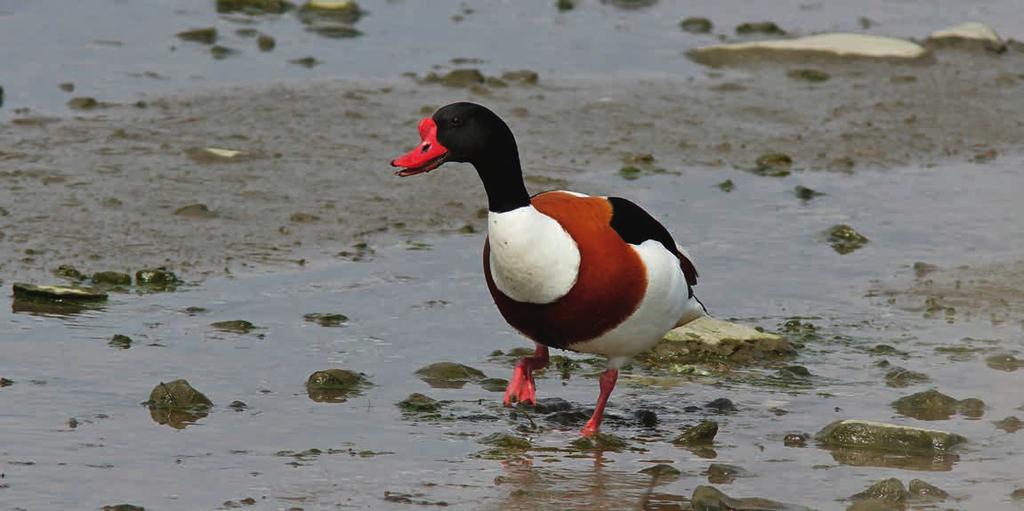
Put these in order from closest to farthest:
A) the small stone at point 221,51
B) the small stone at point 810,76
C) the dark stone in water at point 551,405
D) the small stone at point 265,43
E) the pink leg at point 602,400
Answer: the pink leg at point 602,400, the dark stone in water at point 551,405, the small stone at point 221,51, the small stone at point 810,76, the small stone at point 265,43

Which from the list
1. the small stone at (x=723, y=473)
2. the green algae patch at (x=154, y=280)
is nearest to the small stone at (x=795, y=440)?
the small stone at (x=723, y=473)

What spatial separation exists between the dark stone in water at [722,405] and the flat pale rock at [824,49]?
8173 mm

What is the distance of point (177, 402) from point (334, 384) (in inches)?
30.9

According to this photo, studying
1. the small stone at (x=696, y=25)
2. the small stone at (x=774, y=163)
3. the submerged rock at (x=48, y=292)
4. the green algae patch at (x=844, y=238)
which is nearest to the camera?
the submerged rock at (x=48, y=292)

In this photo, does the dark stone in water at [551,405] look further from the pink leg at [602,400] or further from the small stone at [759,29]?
the small stone at [759,29]

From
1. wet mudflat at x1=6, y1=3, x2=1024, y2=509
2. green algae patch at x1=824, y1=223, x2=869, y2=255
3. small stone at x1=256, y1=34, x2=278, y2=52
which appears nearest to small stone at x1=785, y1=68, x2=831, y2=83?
wet mudflat at x1=6, y1=3, x2=1024, y2=509

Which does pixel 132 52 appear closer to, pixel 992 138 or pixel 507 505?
pixel 992 138

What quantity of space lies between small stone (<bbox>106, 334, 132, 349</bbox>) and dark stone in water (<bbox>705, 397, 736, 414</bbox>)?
2654mm

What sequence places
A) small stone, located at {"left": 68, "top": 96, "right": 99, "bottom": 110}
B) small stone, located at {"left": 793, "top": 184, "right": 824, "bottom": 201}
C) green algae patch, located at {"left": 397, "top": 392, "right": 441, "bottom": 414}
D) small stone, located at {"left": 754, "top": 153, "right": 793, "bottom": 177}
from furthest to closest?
1. small stone, located at {"left": 68, "top": 96, "right": 99, "bottom": 110}
2. small stone, located at {"left": 754, "top": 153, "right": 793, "bottom": 177}
3. small stone, located at {"left": 793, "top": 184, "right": 824, "bottom": 201}
4. green algae patch, located at {"left": 397, "top": 392, "right": 441, "bottom": 414}

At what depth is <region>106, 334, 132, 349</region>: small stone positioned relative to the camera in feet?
28.7

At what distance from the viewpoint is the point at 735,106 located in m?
14.7

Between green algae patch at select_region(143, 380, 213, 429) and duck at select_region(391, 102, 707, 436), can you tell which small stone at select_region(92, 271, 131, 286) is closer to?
green algae patch at select_region(143, 380, 213, 429)

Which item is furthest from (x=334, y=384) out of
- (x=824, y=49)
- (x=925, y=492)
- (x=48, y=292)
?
(x=824, y=49)

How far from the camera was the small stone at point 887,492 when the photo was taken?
271 inches
